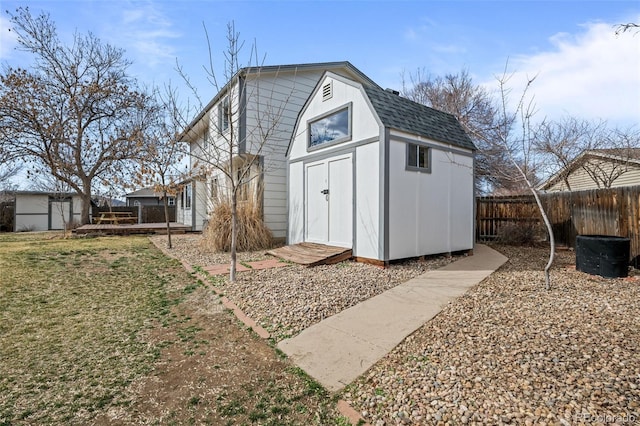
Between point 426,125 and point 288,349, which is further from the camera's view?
point 426,125

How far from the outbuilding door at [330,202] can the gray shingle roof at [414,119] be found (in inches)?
48.5

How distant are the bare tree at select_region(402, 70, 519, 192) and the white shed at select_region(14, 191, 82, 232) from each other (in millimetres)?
24074

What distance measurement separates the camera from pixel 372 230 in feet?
20.9

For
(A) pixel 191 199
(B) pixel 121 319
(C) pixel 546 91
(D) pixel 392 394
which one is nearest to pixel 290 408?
(D) pixel 392 394

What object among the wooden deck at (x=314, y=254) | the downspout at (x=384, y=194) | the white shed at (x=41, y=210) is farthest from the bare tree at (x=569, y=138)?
the white shed at (x=41, y=210)

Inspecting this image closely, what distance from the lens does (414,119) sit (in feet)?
23.6

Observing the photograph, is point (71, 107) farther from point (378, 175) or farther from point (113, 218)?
point (378, 175)

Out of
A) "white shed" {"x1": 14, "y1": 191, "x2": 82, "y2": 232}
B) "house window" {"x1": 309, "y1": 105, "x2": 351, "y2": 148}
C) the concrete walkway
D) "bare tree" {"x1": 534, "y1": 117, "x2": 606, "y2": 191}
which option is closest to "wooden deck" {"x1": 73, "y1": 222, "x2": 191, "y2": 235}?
"house window" {"x1": 309, "y1": 105, "x2": 351, "y2": 148}

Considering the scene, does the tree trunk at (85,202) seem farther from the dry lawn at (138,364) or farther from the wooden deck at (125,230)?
the dry lawn at (138,364)

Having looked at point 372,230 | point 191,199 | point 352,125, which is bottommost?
point 372,230

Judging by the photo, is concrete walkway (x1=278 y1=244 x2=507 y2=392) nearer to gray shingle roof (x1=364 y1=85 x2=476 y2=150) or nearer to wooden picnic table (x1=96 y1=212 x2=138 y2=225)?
gray shingle roof (x1=364 y1=85 x2=476 y2=150)

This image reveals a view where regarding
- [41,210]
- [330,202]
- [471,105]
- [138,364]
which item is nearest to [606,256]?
[330,202]

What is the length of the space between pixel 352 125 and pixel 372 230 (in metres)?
2.43

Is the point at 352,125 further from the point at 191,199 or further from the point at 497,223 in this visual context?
the point at 191,199
